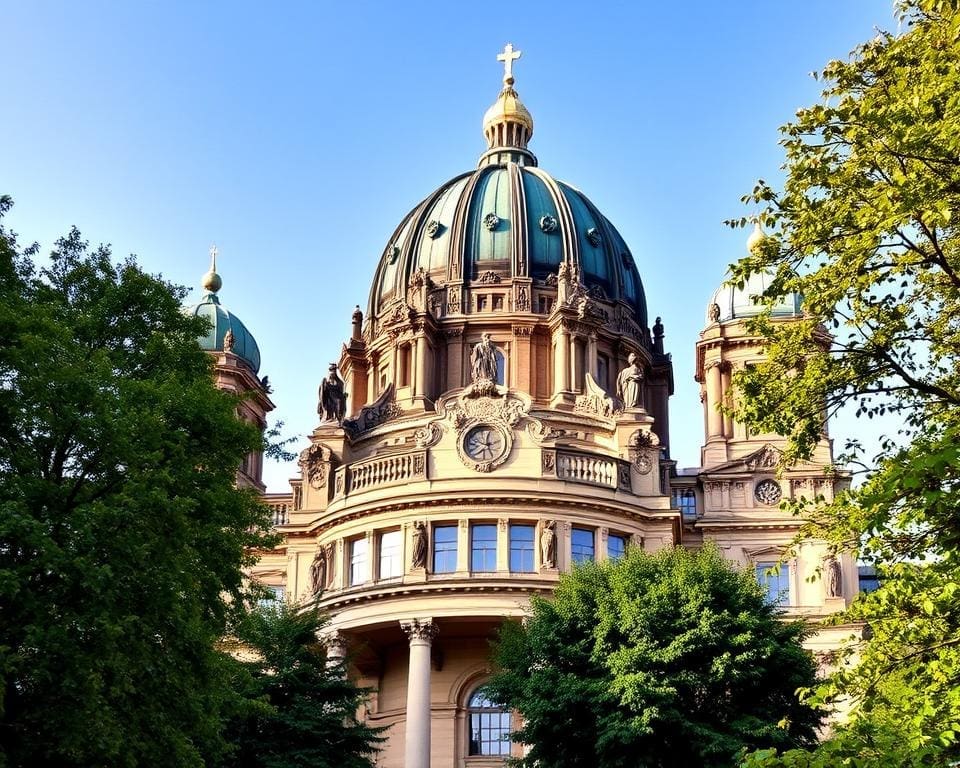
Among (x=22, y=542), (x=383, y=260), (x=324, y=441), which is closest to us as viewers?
(x=22, y=542)

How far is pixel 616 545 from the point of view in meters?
53.9

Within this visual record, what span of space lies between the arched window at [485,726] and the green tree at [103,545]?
79.1 ft

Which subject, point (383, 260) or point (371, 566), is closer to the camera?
point (371, 566)

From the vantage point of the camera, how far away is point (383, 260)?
74.6 metres

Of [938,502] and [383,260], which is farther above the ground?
[383,260]

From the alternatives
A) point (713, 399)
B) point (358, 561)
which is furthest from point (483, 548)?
point (713, 399)

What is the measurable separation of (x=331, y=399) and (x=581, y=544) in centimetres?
1564

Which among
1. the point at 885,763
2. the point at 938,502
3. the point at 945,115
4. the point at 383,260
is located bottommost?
the point at 885,763

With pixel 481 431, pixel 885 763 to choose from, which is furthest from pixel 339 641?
pixel 885 763

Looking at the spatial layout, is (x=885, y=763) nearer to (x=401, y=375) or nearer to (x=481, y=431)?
(x=481, y=431)

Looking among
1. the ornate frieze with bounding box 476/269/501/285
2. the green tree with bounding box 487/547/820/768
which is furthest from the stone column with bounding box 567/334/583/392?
the green tree with bounding box 487/547/820/768

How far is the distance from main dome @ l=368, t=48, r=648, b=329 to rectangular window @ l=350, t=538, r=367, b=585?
18.9m

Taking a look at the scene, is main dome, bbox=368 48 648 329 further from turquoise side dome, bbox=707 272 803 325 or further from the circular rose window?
the circular rose window

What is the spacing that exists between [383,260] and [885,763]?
60.9m
